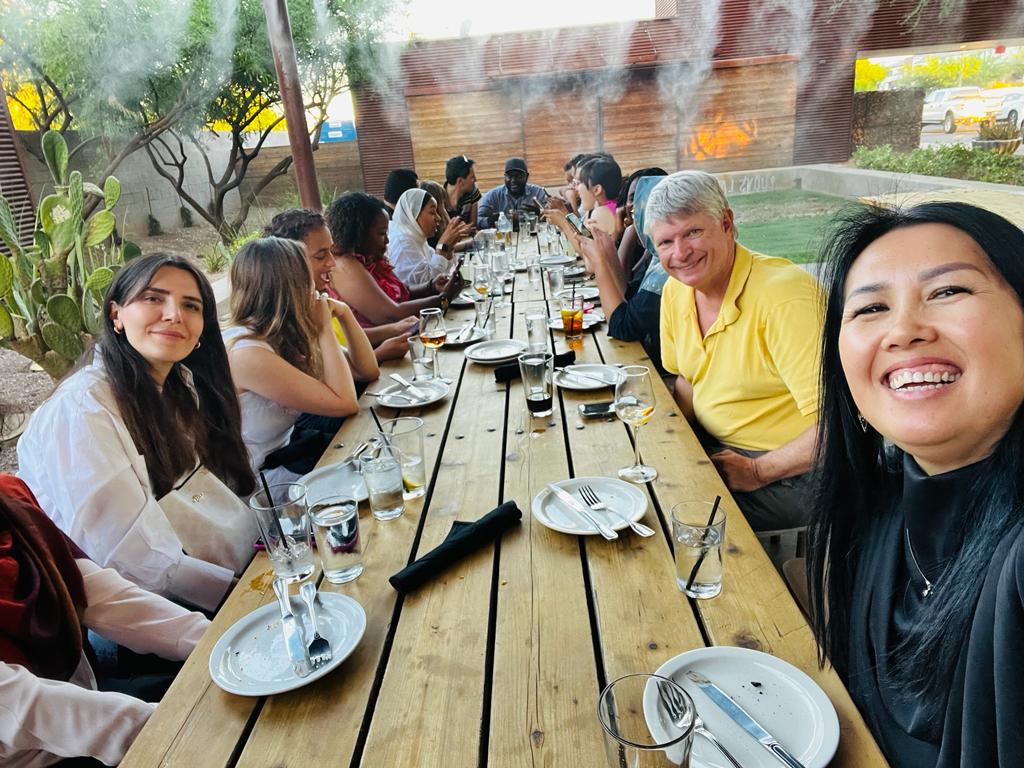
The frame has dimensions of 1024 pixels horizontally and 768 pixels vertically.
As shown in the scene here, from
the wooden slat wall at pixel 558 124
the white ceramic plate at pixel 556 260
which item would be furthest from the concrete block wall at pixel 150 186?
the white ceramic plate at pixel 556 260

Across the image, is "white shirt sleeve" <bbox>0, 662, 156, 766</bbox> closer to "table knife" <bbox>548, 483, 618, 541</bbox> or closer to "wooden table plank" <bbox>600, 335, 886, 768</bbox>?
"table knife" <bbox>548, 483, 618, 541</bbox>

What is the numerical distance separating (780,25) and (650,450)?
1364 cm

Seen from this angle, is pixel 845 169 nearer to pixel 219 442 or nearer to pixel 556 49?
pixel 556 49

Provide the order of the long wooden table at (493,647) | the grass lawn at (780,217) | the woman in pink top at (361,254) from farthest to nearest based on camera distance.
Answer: the grass lawn at (780,217)
the woman in pink top at (361,254)
the long wooden table at (493,647)

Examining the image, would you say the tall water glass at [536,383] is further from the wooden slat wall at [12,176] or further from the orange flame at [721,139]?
the orange flame at [721,139]

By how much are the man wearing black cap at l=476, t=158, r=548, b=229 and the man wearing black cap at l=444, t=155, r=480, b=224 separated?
0.23 meters

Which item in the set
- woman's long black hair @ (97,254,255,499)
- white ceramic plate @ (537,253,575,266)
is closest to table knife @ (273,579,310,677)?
woman's long black hair @ (97,254,255,499)

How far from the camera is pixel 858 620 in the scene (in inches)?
46.0

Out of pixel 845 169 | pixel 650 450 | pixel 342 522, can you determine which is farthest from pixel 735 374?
pixel 845 169

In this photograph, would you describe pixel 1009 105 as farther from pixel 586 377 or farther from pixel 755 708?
pixel 755 708

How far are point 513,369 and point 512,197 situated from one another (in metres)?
5.59

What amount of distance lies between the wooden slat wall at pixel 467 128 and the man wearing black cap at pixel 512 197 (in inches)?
190

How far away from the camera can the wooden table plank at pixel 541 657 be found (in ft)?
2.96

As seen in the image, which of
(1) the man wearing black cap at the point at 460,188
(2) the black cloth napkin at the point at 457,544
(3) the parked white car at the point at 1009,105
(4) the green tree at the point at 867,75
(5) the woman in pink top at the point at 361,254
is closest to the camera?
(2) the black cloth napkin at the point at 457,544
